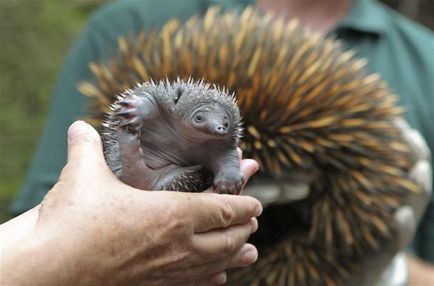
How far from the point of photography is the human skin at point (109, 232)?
0.82 meters

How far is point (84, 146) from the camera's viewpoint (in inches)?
37.7

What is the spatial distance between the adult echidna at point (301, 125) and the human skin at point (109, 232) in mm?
598

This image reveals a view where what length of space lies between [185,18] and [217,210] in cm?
131

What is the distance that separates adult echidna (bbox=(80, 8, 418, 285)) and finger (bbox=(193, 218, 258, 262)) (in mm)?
531

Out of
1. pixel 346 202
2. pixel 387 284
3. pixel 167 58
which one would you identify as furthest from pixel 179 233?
pixel 387 284

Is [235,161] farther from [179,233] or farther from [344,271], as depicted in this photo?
[344,271]

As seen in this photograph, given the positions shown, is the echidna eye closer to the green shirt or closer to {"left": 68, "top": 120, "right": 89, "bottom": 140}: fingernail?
{"left": 68, "top": 120, "right": 89, "bottom": 140}: fingernail

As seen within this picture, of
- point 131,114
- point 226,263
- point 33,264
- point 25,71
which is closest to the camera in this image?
point 33,264

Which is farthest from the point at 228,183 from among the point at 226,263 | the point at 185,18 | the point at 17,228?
the point at 185,18

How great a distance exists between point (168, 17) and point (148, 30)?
0.13 meters

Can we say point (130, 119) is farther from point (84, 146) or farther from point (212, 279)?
point (212, 279)

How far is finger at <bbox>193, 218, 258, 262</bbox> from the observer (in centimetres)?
98

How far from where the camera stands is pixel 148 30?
83.7 inches

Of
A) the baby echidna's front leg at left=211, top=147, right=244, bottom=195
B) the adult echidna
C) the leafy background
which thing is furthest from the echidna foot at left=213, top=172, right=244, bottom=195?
the leafy background
